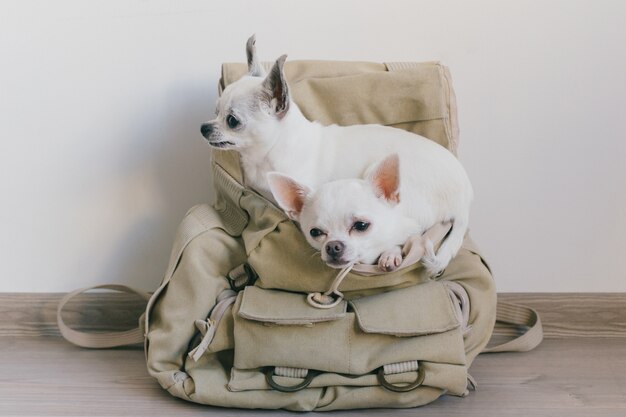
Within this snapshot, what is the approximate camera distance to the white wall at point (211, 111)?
1.70 meters

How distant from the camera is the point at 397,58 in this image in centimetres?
173

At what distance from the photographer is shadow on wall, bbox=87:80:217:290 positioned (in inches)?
69.0

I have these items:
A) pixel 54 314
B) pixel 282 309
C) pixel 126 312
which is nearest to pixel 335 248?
pixel 282 309

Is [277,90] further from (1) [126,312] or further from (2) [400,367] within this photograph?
(1) [126,312]

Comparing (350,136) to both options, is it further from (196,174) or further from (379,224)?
(196,174)

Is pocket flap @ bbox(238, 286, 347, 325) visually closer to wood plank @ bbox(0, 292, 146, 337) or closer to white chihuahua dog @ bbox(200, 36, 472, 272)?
white chihuahua dog @ bbox(200, 36, 472, 272)

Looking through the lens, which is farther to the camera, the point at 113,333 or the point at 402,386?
the point at 113,333

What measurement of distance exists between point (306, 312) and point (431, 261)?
0.24 metres

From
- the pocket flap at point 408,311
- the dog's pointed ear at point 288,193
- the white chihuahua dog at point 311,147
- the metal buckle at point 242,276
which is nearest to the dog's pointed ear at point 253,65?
the white chihuahua dog at point 311,147

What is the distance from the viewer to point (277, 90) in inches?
52.6

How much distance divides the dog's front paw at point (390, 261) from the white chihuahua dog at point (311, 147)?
0.26ft

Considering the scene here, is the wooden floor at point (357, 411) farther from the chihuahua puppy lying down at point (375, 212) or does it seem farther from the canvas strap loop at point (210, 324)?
the chihuahua puppy lying down at point (375, 212)

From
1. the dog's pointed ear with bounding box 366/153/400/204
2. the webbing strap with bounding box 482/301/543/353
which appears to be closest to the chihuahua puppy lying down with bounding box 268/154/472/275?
the dog's pointed ear with bounding box 366/153/400/204

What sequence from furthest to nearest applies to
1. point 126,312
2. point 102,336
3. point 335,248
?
point 126,312 < point 102,336 < point 335,248
